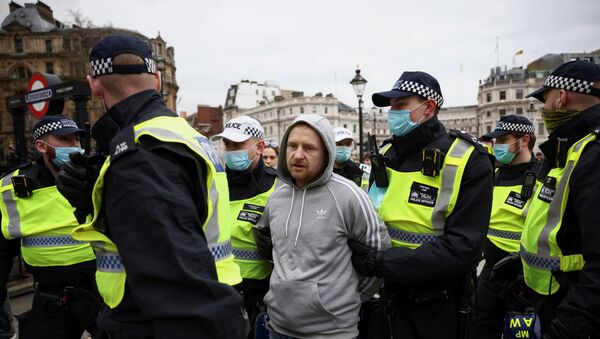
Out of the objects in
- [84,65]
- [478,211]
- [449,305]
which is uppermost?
[84,65]

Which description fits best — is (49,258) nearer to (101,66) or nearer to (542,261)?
(101,66)

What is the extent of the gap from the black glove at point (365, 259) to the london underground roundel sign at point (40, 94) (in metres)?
5.91

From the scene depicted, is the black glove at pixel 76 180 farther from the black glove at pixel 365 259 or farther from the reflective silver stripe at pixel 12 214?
the reflective silver stripe at pixel 12 214

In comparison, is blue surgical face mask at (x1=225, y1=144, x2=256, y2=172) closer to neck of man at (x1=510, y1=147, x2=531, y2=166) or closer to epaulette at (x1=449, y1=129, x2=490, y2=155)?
epaulette at (x1=449, y1=129, x2=490, y2=155)

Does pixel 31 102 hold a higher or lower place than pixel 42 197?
higher

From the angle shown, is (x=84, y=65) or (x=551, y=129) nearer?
(x=551, y=129)

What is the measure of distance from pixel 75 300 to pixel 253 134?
227cm

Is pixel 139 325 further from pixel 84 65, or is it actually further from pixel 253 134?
pixel 84 65

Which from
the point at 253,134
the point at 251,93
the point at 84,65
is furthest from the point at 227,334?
the point at 251,93

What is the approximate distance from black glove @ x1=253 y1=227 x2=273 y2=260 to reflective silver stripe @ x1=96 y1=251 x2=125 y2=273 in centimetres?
139

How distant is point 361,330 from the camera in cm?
321

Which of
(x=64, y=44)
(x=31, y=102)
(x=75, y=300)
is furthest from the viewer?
(x=64, y=44)

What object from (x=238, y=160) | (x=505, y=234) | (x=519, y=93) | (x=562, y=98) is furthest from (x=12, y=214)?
(x=519, y=93)

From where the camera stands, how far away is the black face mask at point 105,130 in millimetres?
1892
